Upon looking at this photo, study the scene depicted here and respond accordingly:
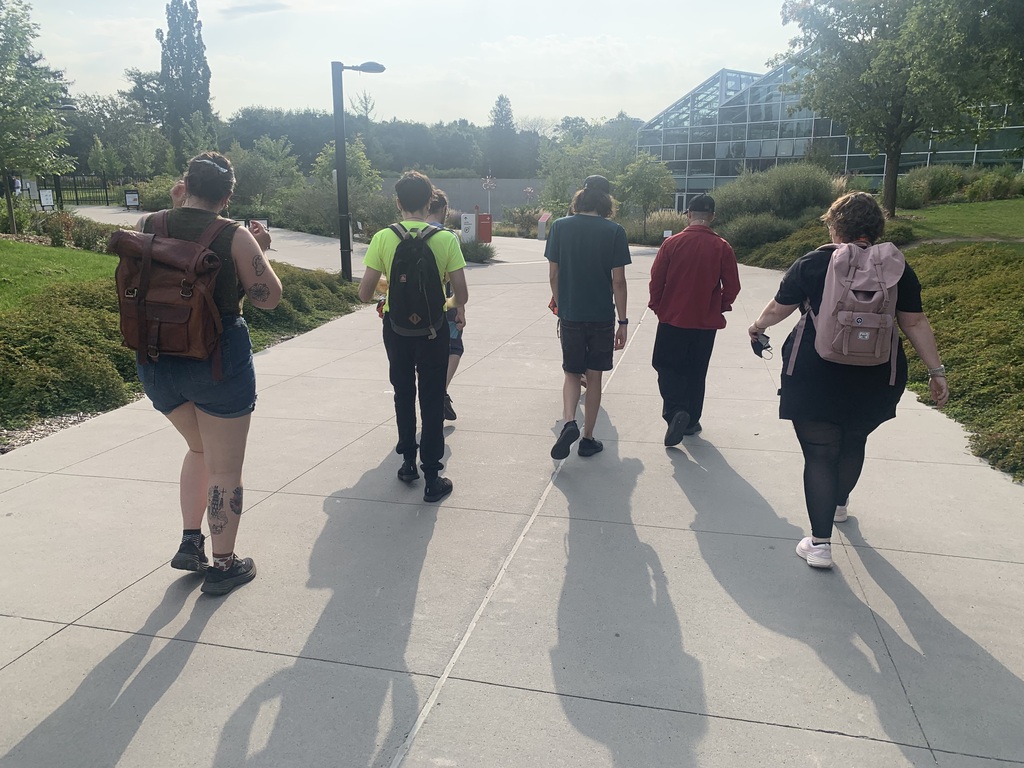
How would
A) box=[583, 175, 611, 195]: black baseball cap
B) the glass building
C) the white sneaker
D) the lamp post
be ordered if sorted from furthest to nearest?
the glass building < the lamp post < box=[583, 175, 611, 195]: black baseball cap < the white sneaker

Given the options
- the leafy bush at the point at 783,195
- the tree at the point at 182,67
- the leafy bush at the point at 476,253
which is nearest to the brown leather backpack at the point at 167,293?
the leafy bush at the point at 476,253

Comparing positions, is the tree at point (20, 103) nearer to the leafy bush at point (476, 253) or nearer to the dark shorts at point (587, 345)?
the leafy bush at point (476, 253)

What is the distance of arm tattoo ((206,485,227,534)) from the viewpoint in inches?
131

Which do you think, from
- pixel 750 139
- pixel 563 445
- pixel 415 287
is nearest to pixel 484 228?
pixel 563 445

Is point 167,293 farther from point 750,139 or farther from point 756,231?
point 750,139

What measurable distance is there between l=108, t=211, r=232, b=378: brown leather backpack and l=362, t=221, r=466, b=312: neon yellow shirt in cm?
133

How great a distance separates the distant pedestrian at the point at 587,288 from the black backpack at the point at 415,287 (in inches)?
40.1

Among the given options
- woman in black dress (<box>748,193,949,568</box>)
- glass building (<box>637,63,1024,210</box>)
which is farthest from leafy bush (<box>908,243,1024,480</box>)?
glass building (<box>637,63,1024,210</box>)

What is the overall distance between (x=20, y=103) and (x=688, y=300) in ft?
52.5

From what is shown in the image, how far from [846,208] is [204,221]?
9.05 feet

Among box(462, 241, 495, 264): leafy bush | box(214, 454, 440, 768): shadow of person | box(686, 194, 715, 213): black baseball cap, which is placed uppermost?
box(686, 194, 715, 213): black baseball cap

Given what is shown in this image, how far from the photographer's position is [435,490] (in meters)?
4.46

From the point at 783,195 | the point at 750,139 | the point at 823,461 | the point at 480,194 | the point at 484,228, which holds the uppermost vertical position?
the point at 750,139

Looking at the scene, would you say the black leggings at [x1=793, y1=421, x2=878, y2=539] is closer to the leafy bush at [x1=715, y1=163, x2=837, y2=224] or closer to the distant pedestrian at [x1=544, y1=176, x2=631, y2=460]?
the distant pedestrian at [x1=544, y1=176, x2=631, y2=460]
